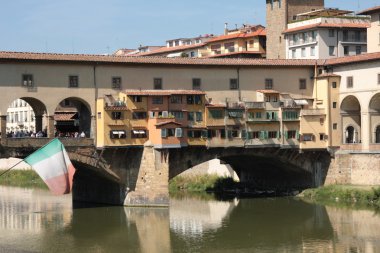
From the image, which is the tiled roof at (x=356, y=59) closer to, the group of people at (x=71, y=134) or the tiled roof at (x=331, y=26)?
the tiled roof at (x=331, y=26)

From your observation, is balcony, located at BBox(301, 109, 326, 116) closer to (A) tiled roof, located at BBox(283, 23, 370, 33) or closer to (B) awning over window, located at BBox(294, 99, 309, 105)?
(B) awning over window, located at BBox(294, 99, 309, 105)

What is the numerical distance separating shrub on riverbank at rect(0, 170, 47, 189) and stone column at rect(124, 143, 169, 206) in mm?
28475

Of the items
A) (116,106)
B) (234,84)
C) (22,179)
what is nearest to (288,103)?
(234,84)

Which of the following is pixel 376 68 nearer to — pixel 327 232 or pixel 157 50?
pixel 327 232

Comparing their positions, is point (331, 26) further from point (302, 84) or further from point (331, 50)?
point (302, 84)

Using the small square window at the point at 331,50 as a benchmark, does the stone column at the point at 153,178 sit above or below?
below

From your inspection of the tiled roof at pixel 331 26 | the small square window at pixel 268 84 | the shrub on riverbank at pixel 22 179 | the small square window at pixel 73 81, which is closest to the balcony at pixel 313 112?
the small square window at pixel 268 84

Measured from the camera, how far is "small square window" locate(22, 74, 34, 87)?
5888cm

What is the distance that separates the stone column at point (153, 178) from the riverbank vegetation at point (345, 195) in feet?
40.1

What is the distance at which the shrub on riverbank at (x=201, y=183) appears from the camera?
77750 mm

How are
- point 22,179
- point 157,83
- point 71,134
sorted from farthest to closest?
1. point 22,179
2. point 71,134
3. point 157,83

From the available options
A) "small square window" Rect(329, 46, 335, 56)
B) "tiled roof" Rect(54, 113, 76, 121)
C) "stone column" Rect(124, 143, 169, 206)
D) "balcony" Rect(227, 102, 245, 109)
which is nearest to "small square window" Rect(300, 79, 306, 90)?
"balcony" Rect(227, 102, 245, 109)

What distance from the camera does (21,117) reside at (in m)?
107

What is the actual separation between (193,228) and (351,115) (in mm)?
21573
